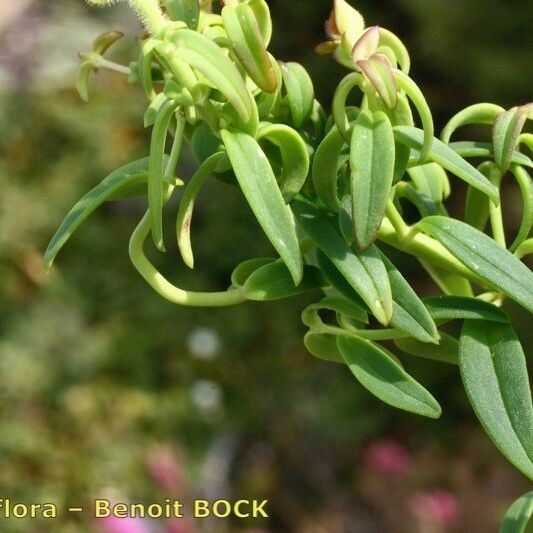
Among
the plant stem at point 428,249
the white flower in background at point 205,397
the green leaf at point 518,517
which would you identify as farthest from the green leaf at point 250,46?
the white flower in background at point 205,397

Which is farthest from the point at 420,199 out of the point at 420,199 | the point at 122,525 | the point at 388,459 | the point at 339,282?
the point at 388,459

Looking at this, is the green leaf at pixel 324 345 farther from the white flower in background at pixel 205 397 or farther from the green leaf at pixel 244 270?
the white flower in background at pixel 205 397

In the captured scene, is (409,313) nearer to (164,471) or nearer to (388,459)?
(164,471)

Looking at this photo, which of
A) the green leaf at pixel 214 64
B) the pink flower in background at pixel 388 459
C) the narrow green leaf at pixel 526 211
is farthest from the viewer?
the pink flower in background at pixel 388 459

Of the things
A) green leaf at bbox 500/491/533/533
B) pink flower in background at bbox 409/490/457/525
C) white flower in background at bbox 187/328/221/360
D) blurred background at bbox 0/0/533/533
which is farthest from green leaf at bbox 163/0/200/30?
white flower in background at bbox 187/328/221/360

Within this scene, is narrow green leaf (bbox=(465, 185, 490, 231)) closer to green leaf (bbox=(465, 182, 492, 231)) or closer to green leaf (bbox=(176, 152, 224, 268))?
green leaf (bbox=(465, 182, 492, 231))

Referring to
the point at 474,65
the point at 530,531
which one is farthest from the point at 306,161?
the point at 474,65
